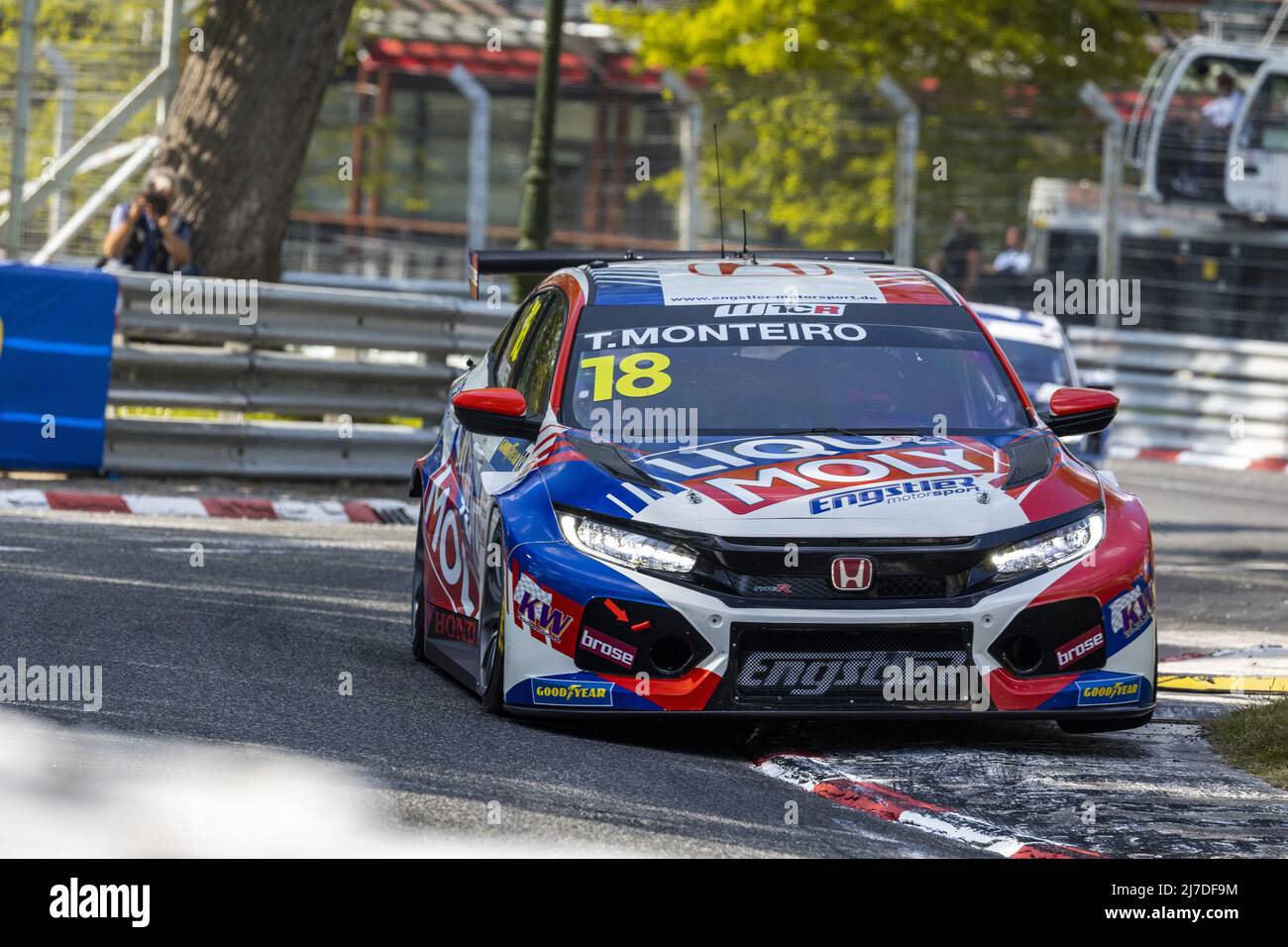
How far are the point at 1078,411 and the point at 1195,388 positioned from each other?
16.0 m

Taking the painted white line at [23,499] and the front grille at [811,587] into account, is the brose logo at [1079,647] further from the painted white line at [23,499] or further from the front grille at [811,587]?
the painted white line at [23,499]

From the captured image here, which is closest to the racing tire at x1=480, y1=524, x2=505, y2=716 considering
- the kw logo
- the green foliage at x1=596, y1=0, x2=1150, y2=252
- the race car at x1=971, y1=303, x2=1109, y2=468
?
the kw logo

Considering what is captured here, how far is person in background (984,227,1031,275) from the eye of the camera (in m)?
Answer: 23.8

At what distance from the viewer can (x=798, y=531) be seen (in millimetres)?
7367

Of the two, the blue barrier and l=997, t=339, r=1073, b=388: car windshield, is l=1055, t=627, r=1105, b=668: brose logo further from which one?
l=997, t=339, r=1073, b=388: car windshield

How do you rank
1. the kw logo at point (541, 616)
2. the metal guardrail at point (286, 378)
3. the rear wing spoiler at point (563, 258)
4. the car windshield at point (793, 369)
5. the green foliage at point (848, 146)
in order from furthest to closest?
the green foliage at point (848, 146) → the metal guardrail at point (286, 378) → the rear wing spoiler at point (563, 258) → the car windshield at point (793, 369) → the kw logo at point (541, 616)

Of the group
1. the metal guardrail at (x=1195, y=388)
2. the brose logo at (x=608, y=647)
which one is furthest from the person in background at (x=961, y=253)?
the brose logo at (x=608, y=647)

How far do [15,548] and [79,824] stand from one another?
18.9ft

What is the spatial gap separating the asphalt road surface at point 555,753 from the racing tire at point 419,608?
10 cm

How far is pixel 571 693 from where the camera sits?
747 cm

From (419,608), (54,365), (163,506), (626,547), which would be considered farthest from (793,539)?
(54,365)

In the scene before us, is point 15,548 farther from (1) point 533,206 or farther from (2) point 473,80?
(2) point 473,80

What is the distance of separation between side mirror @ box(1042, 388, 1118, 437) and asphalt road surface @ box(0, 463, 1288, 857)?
3.52 feet

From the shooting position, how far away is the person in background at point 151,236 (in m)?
16.3
